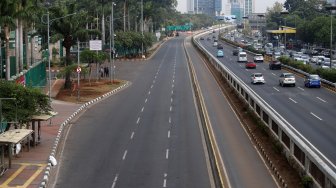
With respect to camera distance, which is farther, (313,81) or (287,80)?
(287,80)

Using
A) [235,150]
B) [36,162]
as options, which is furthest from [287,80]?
[36,162]

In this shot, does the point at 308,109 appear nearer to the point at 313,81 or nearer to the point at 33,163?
the point at 313,81

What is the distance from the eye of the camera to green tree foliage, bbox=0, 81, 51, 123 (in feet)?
113

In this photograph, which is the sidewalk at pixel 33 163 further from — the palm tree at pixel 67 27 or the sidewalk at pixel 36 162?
the palm tree at pixel 67 27

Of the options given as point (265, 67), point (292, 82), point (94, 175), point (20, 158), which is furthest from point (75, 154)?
point (265, 67)

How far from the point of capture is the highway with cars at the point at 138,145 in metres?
28.3

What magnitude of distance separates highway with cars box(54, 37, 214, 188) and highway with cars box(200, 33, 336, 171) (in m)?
6.17

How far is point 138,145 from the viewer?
3588 cm

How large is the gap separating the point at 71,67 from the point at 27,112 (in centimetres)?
2983

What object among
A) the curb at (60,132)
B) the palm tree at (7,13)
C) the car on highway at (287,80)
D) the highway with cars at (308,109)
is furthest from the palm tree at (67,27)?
the car on highway at (287,80)

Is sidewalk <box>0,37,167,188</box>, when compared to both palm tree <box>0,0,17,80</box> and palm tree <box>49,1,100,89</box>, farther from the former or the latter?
palm tree <box>49,1,100,89</box>

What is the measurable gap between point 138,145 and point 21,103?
23.5ft

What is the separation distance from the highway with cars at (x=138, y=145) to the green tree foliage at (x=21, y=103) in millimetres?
2843

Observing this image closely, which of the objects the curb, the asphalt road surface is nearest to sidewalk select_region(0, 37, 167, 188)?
the curb
